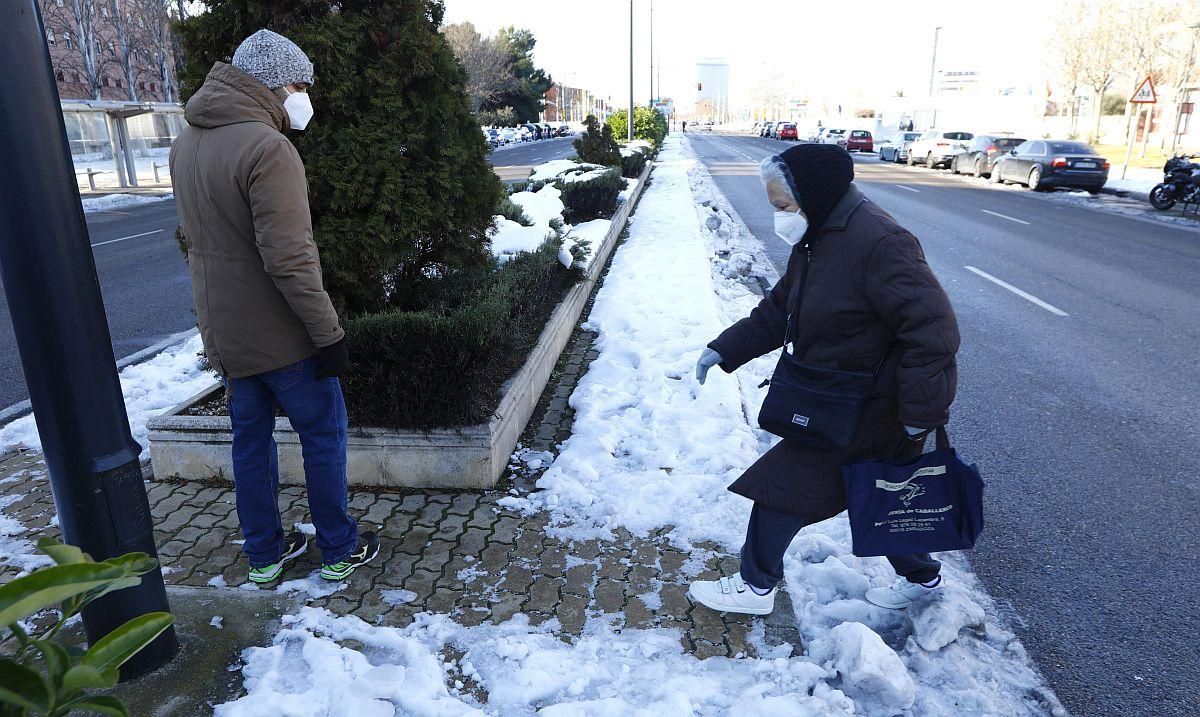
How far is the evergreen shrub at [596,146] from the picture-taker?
1580 cm

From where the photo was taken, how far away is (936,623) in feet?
9.21

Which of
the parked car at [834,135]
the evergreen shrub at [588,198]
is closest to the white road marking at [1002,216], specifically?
the evergreen shrub at [588,198]

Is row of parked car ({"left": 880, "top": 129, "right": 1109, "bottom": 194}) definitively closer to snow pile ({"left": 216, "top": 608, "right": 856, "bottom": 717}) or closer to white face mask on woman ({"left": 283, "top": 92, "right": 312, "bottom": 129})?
snow pile ({"left": 216, "top": 608, "right": 856, "bottom": 717})

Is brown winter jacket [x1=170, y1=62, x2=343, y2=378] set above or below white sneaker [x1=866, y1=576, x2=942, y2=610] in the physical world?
above

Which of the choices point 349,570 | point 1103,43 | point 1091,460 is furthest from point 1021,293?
point 1103,43

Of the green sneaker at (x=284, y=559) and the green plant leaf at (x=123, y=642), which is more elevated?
the green plant leaf at (x=123, y=642)

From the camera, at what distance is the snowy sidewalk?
252 centimetres

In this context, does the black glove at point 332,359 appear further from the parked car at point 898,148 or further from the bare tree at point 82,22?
the bare tree at point 82,22

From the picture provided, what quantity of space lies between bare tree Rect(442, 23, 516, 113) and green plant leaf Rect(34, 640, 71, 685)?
5349cm

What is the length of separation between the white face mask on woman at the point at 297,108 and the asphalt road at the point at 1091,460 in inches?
134

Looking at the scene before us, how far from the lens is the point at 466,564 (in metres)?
3.30

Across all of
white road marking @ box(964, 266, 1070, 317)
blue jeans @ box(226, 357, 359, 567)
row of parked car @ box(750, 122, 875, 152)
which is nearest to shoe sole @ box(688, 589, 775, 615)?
blue jeans @ box(226, 357, 359, 567)

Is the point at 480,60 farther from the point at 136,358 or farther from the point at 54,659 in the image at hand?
the point at 54,659

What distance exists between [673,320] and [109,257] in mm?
9774
